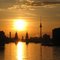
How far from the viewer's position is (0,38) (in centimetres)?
19000

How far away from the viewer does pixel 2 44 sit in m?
186

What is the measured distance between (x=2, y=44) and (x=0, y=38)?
15.6 ft
